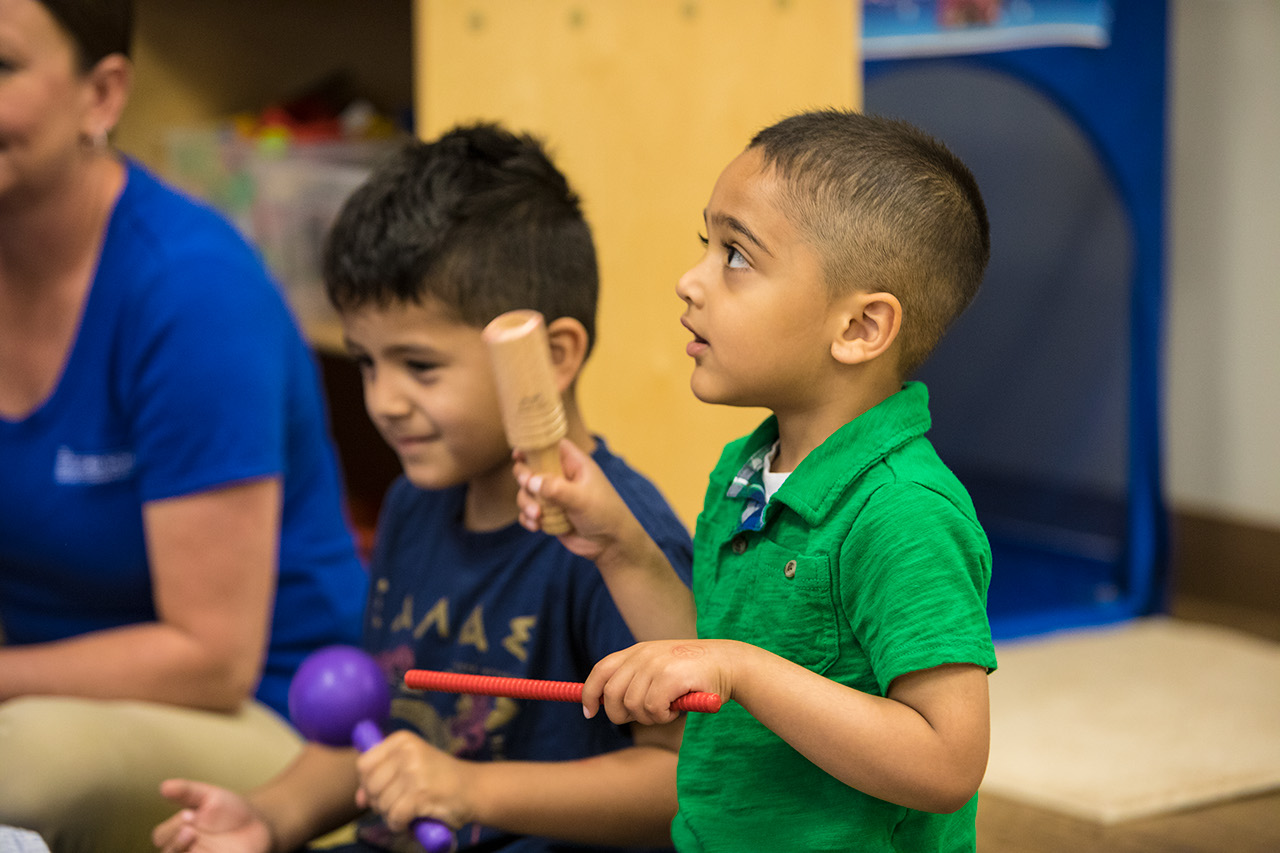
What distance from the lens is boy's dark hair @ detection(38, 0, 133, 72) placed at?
1.02 metres

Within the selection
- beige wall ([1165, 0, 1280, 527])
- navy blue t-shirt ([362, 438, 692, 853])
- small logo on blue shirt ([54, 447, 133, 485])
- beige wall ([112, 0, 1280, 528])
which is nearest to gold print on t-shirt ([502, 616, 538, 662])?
navy blue t-shirt ([362, 438, 692, 853])

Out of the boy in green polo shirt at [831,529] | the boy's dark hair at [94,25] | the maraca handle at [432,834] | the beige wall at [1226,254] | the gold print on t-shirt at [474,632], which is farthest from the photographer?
the beige wall at [1226,254]

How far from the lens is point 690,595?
744 mm

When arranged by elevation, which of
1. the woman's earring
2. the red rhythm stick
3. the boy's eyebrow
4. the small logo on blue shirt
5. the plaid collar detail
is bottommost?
the small logo on blue shirt

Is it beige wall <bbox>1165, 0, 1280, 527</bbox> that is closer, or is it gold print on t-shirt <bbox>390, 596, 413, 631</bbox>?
gold print on t-shirt <bbox>390, 596, 413, 631</bbox>

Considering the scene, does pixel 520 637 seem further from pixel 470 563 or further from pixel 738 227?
pixel 738 227

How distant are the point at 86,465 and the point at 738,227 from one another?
655mm

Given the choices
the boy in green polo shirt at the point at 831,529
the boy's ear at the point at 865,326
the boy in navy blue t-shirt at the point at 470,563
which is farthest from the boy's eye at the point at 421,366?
the boy's ear at the point at 865,326

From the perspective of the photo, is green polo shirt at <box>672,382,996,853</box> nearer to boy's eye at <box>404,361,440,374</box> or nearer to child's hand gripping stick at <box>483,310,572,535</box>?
child's hand gripping stick at <box>483,310,572,535</box>

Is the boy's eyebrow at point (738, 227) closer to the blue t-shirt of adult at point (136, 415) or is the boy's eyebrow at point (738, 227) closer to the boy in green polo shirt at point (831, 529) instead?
the boy in green polo shirt at point (831, 529)

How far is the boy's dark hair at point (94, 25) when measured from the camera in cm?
102

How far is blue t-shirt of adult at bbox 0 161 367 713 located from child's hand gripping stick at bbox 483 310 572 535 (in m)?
0.45

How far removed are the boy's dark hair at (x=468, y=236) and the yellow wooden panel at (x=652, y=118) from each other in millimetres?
598

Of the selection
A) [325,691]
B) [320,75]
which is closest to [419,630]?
[325,691]
